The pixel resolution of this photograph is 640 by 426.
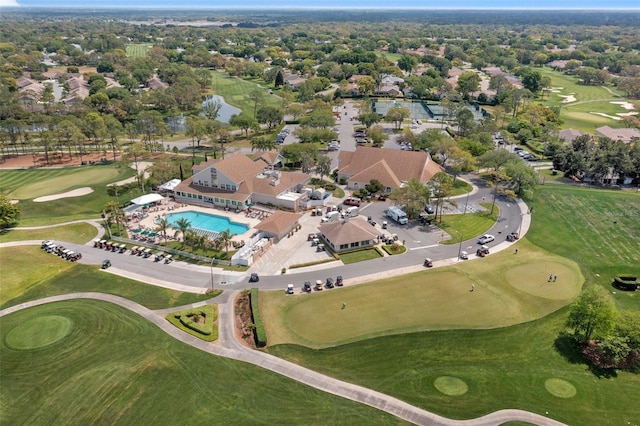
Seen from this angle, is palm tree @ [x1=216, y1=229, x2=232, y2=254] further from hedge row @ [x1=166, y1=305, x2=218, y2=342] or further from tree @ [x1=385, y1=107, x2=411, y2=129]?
tree @ [x1=385, y1=107, x2=411, y2=129]

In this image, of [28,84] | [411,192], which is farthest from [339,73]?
[411,192]

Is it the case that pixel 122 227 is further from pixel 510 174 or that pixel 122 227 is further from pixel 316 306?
pixel 510 174

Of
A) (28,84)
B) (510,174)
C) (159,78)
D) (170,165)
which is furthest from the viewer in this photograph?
(159,78)

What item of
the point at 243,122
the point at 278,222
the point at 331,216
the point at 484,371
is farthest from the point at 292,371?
the point at 243,122

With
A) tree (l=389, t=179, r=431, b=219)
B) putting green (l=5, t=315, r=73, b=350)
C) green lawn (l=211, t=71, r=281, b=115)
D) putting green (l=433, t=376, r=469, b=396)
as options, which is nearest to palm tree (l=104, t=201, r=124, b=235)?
putting green (l=5, t=315, r=73, b=350)

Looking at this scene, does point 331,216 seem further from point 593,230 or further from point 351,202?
point 593,230

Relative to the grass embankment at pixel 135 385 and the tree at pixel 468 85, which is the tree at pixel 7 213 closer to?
the grass embankment at pixel 135 385

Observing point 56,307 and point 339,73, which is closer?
point 56,307
